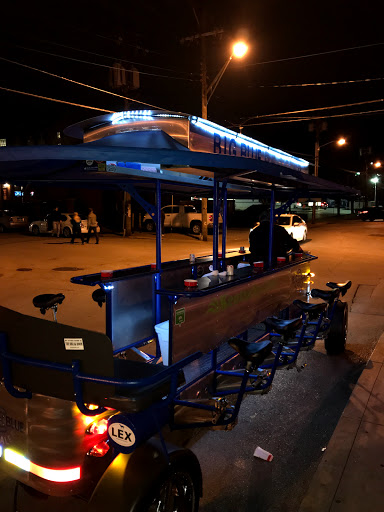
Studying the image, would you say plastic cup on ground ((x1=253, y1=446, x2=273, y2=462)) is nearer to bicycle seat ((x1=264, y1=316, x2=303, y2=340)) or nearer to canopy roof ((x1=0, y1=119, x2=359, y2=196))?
bicycle seat ((x1=264, y1=316, x2=303, y2=340))

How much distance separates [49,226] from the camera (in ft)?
86.4

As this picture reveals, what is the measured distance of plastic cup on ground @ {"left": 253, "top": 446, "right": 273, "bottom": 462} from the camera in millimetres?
3689

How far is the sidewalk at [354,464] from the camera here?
300 cm

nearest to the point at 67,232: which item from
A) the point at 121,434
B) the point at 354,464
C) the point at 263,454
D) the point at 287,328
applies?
the point at 287,328

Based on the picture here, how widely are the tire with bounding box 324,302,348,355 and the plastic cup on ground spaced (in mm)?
2939

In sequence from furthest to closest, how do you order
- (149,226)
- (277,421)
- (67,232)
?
(149,226), (67,232), (277,421)

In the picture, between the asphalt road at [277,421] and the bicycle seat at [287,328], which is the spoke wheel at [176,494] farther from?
the bicycle seat at [287,328]

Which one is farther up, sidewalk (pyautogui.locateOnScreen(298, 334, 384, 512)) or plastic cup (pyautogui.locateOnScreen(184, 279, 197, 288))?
plastic cup (pyautogui.locateOnScreen(184, 279, 197, 288))

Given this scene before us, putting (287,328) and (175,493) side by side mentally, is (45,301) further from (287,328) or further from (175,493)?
(287,328)

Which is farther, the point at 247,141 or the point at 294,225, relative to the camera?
the point at 294,225

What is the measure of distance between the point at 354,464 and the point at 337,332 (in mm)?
3014

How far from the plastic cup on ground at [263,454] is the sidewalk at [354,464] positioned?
1.54ft

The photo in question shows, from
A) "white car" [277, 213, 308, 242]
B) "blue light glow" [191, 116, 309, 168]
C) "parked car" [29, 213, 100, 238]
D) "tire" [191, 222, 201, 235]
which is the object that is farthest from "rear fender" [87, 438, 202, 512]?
"tire" [191, 222, 201, 235]

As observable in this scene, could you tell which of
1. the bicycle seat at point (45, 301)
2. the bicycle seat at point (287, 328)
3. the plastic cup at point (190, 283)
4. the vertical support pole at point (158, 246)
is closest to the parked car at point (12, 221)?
the vertical support pole at point (158, 246)
